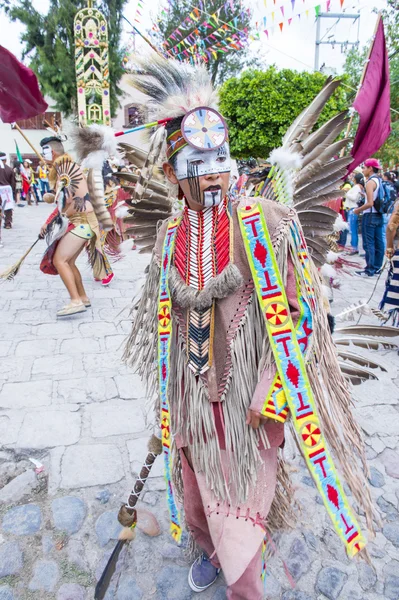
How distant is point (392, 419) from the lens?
3141 mm

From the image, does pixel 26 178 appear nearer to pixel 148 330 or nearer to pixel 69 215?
pixel 69 215

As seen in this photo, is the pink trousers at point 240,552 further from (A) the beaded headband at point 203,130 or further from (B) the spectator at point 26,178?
(B) the spectator at point 26,178

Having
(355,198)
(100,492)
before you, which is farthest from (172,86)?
(355,198)

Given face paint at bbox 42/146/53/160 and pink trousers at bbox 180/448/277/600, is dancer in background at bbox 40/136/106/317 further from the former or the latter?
pink trousers at bbox 180/448/277/600

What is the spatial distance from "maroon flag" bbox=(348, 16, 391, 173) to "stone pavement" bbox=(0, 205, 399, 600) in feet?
3.74

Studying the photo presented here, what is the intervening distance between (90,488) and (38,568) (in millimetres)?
521

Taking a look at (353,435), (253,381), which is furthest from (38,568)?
(353,435)

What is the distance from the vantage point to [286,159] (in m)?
1.90

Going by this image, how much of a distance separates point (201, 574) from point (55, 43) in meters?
24.1

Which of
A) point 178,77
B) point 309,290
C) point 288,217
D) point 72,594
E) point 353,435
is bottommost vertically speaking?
point 72,594

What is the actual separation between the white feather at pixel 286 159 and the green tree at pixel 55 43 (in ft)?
69.5

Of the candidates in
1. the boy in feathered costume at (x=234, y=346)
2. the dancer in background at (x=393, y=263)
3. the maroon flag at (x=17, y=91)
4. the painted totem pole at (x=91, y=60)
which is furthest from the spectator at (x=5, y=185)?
the boy in feathered costume at (x=234, y=346)

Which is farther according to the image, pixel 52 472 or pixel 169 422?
pixel 52 472

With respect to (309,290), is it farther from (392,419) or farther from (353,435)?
(392,419)
